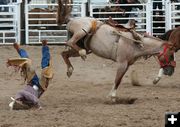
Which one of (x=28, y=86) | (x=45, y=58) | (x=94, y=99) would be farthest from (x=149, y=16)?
(x=28, y=86)

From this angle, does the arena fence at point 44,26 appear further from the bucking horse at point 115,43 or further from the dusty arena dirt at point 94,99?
the bucking horse at point 115,43

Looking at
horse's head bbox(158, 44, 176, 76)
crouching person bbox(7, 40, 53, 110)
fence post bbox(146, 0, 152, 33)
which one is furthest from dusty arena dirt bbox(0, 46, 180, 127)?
fence post bbox(146, 0, 152, 33)

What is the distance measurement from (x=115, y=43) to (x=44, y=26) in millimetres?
11560

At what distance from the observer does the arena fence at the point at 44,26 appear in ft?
67.2

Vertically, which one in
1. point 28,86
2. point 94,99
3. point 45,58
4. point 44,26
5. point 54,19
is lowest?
point 94,99

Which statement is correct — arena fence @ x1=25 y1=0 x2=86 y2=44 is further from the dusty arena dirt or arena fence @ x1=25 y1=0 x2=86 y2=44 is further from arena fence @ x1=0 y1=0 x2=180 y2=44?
the dusty arena dirt

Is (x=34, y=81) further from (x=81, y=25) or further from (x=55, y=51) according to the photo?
(x=55, y=51)

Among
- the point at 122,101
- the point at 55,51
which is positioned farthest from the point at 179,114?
the point at 55,51

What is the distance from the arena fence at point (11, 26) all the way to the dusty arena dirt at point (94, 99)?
492 cm

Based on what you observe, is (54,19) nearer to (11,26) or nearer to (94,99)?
(11,26)

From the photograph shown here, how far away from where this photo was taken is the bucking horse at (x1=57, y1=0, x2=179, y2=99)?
30.6 feet

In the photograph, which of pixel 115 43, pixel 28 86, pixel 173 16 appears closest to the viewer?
pixel 28 86

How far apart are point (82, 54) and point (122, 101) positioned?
1.00 m

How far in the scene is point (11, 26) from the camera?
20.5m
